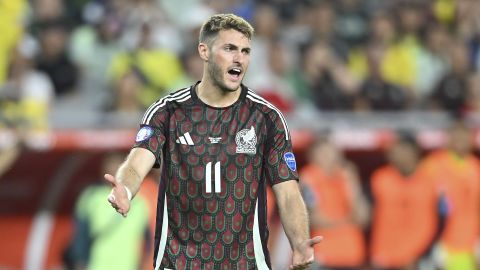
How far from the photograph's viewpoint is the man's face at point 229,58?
6.59 meters

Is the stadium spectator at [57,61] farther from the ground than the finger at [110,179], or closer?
farther from the ground

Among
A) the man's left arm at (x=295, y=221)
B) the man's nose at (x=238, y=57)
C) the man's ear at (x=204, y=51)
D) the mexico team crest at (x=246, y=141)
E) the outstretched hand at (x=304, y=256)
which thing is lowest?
the outstretched hand at (x=304, y=256)

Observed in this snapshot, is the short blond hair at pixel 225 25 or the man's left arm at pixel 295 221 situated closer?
the man's left arm at pixel 295 221

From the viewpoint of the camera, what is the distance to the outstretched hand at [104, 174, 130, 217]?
602 cm

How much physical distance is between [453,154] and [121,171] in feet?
21.5

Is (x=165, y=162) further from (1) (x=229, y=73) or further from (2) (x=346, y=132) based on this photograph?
(2) (x=346, y=132)

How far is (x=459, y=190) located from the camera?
1241 centimetres

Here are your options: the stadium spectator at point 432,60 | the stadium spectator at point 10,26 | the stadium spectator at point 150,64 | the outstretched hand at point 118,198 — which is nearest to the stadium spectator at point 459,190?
the stadium spectator at point 432,60

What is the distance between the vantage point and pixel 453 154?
1241 cm

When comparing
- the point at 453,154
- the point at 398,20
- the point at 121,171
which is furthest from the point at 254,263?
the point at 398,20

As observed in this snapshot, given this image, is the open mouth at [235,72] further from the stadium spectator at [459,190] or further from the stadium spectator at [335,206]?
the stadium spectator at [459,190]

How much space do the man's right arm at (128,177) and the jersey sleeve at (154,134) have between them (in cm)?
3

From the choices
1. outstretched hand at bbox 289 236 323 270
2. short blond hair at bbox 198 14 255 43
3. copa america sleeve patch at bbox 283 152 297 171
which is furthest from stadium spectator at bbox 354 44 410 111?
outstretched hand at bbox 289 236 323 270

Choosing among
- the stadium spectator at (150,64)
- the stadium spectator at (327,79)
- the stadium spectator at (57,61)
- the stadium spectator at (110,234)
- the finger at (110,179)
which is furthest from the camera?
the stadium spectator at (327,79)
